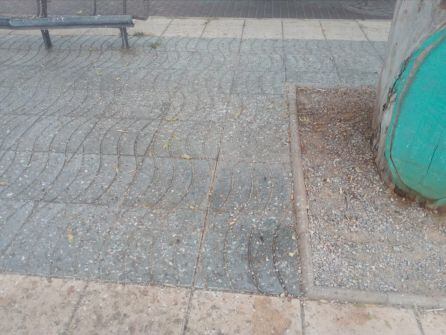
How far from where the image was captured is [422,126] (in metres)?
2.59

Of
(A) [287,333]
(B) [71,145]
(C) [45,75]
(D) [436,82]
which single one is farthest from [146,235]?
(C) [45,75]

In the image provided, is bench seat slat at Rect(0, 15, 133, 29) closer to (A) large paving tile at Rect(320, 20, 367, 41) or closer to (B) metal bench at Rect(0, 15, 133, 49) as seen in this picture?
(B) metal bench at Rect(0, 15, 133, 49)

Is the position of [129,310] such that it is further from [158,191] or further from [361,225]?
[361,225]

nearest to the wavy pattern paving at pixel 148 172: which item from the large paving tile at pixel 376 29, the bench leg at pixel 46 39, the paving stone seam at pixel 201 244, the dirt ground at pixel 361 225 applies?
the paving stone seam at pixel 201 244

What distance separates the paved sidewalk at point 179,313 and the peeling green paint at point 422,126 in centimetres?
91

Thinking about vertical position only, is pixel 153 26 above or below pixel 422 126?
below

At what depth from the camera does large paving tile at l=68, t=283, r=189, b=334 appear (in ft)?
7.19

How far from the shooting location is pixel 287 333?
7.09ft

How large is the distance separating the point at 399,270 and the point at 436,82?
117cm

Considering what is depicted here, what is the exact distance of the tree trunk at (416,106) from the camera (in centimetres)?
241

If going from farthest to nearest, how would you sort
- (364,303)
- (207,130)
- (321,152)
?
(207,130) → (321,152) → (364,303)

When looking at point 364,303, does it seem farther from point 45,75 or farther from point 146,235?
point 45,75

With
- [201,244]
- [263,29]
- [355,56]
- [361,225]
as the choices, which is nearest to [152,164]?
[201,244]

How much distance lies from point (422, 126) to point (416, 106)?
0.44 ft
